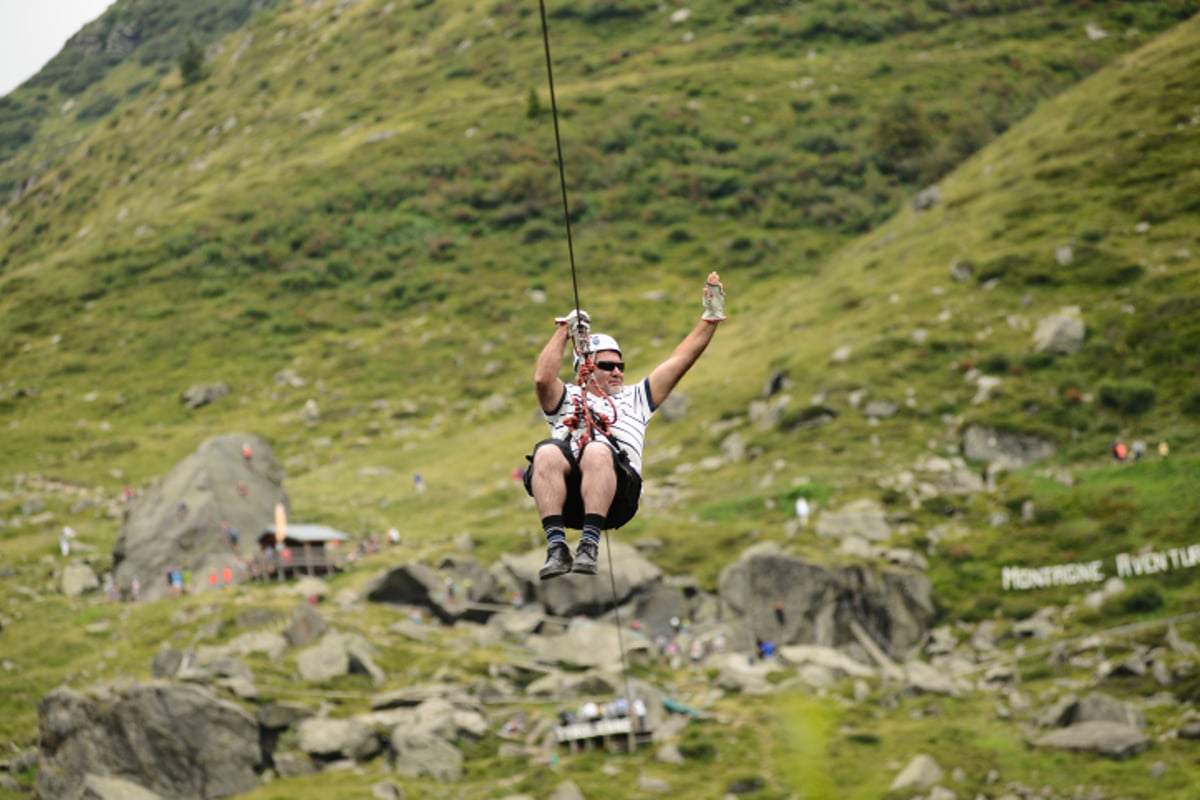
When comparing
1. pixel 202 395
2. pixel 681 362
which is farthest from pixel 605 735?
pixel 202 395

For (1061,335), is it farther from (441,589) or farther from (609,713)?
(609,713)

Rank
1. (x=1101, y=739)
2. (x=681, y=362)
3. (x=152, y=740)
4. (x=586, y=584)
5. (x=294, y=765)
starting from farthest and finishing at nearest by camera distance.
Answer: (x=586, y=584) < (x=152, y=740) < (x=294, y=765) < (x=1101, y=739) < (x=681, y=362)

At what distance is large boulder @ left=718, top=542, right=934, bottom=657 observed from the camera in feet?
175

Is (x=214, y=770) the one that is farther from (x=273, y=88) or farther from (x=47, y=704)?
(x=273, y=88)

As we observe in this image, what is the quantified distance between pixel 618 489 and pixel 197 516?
57.5 m

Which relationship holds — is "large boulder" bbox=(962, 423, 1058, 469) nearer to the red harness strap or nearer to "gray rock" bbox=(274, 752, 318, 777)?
"gray rock" bbox=(274, 752, 318, 777)

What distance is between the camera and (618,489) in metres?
11.7

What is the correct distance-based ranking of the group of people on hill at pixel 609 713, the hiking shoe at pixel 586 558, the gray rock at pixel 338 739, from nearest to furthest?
the hiking shoe at pixel 586 558
the gray rock at pixel 338 739
the group of people on hill at pixel 609 713

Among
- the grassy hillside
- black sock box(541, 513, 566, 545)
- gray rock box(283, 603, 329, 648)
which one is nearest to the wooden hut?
the grassy hillside

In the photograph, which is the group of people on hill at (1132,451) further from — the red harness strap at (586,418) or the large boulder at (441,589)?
the red harness strap at (586,418)

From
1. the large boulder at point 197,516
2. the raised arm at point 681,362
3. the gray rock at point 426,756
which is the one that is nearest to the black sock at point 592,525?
the raised arm at point 681,362

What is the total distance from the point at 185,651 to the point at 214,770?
6.14 metres

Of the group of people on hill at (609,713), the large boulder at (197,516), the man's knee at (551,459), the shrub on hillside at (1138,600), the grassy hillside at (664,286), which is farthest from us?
the large boulder at (197,516)

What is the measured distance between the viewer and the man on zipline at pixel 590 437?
11.4 metres
